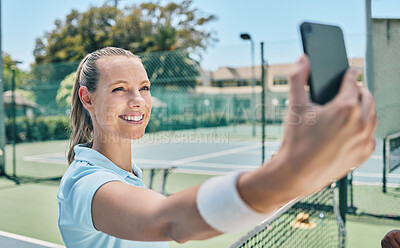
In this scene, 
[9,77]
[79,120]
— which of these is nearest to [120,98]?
[79,120]

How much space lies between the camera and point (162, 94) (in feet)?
58.3

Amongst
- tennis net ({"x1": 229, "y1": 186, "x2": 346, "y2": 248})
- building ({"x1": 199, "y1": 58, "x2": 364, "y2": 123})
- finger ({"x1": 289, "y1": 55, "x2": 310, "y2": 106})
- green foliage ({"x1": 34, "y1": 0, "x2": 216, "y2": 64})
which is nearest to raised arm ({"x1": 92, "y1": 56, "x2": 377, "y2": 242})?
finger ({"x1": 289, "y1": 55, "x2": 310, "y2": 106})

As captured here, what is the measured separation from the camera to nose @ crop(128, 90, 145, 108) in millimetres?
1173

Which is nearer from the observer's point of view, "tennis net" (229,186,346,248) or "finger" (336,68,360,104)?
"finger" (336,68,360,104)

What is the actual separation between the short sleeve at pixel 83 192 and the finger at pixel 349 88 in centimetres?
58

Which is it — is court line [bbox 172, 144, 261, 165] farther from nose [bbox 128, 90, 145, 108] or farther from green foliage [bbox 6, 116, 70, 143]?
nose [bbox 128, 90, 145, 108]

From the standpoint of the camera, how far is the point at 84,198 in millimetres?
887

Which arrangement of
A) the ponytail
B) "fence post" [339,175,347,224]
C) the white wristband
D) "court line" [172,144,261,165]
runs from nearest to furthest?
the white wristband
the ponytail
"fence post" [339,175,347,224]
"court line" [172,144,261,165]

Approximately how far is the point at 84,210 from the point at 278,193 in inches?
19.6

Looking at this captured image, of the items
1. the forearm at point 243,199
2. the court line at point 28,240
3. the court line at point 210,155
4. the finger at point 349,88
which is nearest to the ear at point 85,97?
the forearm at point 243,199

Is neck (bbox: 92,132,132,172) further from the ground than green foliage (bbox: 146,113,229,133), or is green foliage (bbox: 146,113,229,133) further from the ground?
neck (bbox: 92,132,132,172)

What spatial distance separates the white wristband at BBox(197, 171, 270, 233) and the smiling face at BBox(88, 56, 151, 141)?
0.56 metres

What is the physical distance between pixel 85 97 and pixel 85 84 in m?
0.04

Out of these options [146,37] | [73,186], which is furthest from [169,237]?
[146,37]
